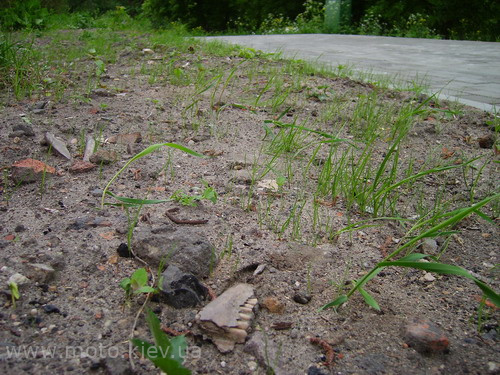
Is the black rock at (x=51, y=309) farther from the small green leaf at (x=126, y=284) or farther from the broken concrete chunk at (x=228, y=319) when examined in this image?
the broken concrete chunk at (x=228, y=319)

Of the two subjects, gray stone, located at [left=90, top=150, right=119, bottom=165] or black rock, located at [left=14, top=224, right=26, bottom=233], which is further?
gray stone, located at [left=90, top=150, right=119, bottom=165]

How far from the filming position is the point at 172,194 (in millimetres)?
1967

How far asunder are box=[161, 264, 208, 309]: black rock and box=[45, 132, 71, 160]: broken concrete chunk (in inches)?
44.7

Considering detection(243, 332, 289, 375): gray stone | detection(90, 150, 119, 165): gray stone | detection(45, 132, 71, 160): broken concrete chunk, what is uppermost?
detection(45, 132, 71, 160): broken concrete chunk

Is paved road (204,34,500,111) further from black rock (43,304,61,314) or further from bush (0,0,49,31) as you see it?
bush (0,0,49,31)

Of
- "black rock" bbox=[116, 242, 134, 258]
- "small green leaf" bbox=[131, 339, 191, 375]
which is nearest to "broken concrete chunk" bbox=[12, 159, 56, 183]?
"black rock" bbox=[116, 242, 134, 258]

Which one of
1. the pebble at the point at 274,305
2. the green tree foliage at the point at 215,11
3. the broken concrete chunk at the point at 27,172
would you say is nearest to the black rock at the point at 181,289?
the pebble at the point at 274,305

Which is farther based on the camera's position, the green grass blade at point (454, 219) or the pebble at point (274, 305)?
the pebble at point (274, 305)

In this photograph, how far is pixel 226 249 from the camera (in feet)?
5.33

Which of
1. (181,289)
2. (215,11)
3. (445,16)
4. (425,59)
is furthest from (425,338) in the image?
(215,11)

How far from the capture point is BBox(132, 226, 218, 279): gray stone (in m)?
1.48

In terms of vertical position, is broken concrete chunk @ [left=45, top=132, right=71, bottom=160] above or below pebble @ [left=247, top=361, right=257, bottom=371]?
above

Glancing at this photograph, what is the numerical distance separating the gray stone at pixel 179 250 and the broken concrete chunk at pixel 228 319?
16 cm

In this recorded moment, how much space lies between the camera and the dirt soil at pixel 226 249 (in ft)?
3.89
